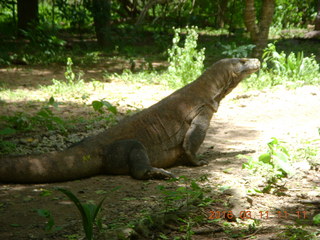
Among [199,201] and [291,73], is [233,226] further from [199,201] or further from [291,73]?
[291,73]

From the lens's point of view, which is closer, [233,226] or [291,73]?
[233,226]

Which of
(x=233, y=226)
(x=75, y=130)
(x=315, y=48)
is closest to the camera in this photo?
(x=233, y=226)

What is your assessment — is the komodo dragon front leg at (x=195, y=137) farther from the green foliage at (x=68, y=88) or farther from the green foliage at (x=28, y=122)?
the green foliage at (x=68, y=88)

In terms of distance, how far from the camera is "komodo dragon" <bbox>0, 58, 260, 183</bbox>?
3.41m

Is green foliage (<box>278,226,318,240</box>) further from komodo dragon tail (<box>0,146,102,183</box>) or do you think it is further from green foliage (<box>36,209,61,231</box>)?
komodo dragon tail (<box>0,146,102,183</box>)

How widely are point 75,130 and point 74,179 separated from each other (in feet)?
5.75

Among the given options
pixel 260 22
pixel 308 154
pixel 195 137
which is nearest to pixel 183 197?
pixel 195 137

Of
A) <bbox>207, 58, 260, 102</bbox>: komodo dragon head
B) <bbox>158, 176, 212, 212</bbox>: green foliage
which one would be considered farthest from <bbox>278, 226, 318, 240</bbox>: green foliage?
<bbox>207, 58, 260, 102</bbox>: komodo dragon head

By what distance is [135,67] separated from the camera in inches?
396

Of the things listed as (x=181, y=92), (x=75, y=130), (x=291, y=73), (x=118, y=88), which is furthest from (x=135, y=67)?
(x=181, y=92)

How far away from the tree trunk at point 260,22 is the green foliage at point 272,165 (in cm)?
577
